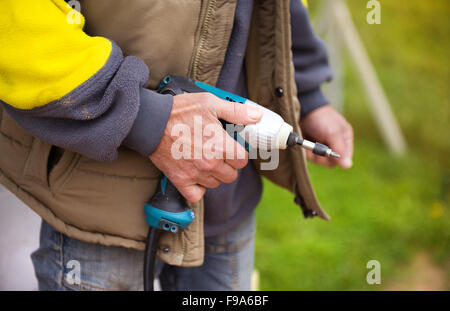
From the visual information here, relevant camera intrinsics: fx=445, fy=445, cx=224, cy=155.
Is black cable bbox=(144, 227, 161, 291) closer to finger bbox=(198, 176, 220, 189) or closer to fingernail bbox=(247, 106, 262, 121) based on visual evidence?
finger bbox=(198, 176, 220, 189)

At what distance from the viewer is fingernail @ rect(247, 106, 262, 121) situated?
3.40ft

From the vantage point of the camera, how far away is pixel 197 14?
1.06 m

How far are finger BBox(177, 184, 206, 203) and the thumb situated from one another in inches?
7.3

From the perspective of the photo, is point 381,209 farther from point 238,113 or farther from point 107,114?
point 107,114

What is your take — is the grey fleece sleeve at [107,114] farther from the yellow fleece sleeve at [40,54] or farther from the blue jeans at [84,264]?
the blue jeans at [84,264]

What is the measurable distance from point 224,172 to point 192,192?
0.09 metres

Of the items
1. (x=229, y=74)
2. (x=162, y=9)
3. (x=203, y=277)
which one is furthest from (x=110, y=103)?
(x=203, y=277)

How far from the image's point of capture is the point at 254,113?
3.41 ft

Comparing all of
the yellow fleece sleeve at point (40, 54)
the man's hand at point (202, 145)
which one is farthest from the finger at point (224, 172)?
the yellow fleece sleeve at point (40, 54)

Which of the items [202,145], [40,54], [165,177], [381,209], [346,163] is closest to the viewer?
[40,54]

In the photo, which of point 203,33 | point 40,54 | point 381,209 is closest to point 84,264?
point 40,54

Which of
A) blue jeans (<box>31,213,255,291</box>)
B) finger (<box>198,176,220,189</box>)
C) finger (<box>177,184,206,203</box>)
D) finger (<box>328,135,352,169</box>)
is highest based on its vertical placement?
finger (<box>328,135,352,169</box>)

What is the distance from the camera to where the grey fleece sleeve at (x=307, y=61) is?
1396 mm

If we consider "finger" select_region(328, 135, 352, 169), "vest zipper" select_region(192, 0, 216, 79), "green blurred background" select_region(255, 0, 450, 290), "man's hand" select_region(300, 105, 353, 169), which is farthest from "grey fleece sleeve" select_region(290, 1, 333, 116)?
"green blurred background" select_region(255, 0, 450, 290)
